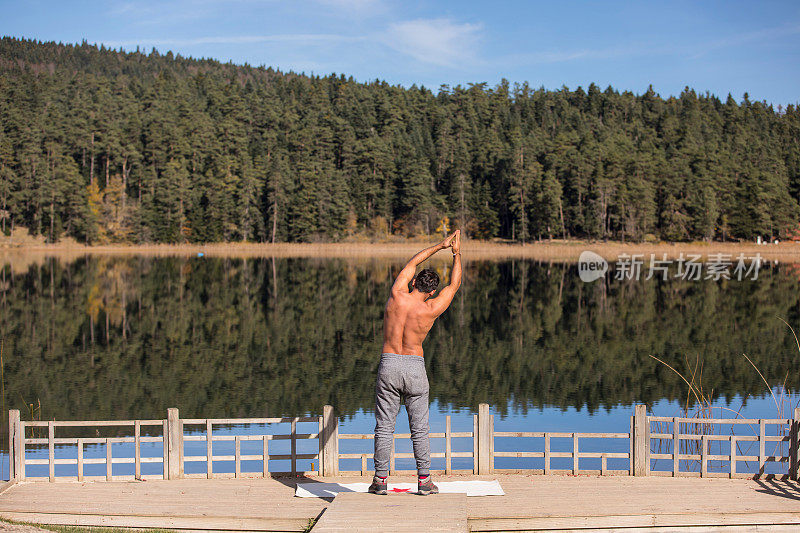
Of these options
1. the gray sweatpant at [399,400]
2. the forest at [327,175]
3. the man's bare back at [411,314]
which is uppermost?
the forest at [327,175]

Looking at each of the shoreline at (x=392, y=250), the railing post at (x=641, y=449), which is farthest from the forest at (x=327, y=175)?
the railing post at (x=641, y=449)

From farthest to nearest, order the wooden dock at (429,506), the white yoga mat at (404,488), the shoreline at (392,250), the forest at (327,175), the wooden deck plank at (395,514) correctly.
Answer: the forest at (327,175)
the shoreline at (392,250)
the white yoga mat at (404,488)
the wooden dock at (429,506)
the wooden deck plank at (395,514)

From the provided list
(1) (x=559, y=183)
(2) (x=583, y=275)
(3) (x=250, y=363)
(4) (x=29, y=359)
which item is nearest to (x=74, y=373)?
(4) (x=29, y=359)

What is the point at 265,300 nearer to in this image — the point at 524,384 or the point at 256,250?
the point at 524,384

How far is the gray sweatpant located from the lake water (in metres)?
5.06

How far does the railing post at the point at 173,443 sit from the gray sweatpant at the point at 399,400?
2.55m

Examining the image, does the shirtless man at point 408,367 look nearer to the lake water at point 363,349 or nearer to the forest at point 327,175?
the lake water at point 363,349

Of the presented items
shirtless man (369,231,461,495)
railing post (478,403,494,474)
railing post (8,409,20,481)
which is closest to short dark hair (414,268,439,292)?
shirtless man (369,231,461,495)

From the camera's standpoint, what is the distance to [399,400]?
25.8 ft

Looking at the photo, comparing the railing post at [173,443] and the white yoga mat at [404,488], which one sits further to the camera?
the railing post at [173,443]

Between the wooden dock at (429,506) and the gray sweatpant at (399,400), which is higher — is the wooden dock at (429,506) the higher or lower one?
the lower one

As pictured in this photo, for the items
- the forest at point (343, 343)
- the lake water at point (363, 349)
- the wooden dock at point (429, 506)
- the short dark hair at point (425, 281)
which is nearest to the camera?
the wooden dock at point (429, 506)

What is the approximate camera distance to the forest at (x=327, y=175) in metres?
88.5

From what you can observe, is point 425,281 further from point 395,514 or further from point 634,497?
point 634,497
